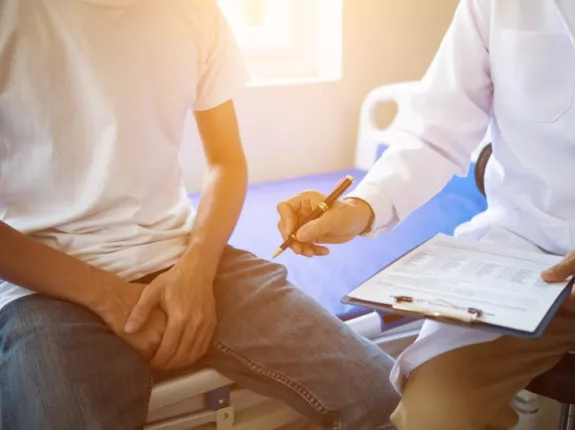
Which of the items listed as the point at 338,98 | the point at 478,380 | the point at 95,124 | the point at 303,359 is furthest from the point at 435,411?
the point at 338,98

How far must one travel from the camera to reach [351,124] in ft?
6.36

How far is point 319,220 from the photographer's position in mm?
787

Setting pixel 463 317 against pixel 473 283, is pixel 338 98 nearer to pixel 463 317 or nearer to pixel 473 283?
pixel 473 283

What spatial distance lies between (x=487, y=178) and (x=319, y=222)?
32cm

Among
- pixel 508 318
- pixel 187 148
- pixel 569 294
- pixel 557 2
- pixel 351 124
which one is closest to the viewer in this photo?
pixel 508 318

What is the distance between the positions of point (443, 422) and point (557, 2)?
0.55m

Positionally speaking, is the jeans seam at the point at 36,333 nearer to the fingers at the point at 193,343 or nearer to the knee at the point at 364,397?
the fingers at the point at 193,343

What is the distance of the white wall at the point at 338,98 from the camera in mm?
1743

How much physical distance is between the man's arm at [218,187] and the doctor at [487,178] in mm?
133

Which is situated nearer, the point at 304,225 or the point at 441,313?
the point at 441,313

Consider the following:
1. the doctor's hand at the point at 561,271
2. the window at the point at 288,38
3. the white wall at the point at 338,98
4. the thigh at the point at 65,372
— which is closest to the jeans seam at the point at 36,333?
the thigh at the point at 65,372

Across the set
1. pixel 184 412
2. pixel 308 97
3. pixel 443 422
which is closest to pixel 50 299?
pixel 184 412

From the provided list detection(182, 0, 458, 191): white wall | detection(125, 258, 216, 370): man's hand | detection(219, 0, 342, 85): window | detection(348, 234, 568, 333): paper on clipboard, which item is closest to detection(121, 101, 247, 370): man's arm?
detection(125, 258, 216, 370): man's hand

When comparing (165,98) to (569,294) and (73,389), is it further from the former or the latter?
(569,294)
